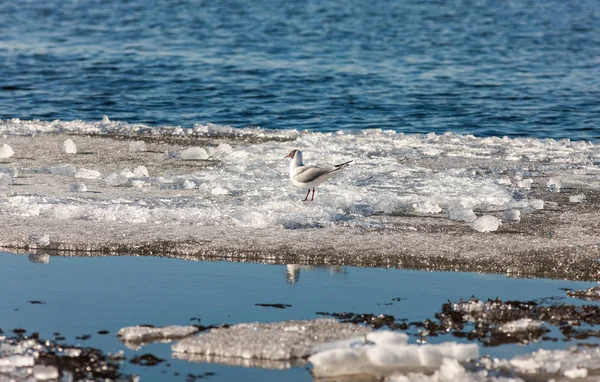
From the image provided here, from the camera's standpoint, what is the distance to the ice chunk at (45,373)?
18.1ft

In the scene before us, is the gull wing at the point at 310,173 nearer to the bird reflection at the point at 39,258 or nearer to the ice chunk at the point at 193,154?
the bird reflection at the point at 39,258

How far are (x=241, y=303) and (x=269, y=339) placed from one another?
0.90 metres

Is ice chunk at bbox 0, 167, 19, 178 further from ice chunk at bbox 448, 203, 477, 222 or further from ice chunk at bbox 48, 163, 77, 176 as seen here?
ice chunk at bbox 448, 203, 477, 222

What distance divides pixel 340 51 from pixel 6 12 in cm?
1696

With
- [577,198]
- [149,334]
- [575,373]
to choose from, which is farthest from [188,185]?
[575,373]

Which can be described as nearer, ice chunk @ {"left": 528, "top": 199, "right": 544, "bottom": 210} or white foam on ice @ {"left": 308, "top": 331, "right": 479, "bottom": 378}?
white foam on ice @ {"left": 308, "top": 331, "right": 479, "bottom": 378}

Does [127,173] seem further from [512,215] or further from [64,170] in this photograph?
[512,215]

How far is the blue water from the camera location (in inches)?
763

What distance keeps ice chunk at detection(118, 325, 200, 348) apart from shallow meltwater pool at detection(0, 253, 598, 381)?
0.07 m

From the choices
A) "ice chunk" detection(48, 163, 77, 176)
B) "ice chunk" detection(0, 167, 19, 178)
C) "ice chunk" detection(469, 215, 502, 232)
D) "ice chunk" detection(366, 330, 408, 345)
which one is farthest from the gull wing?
"ice chunk" detection(366, 330, 408, 345)

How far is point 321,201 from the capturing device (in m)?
9.79

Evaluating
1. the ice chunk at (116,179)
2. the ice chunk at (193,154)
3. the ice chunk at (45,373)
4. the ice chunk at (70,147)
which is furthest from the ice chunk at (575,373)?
the ice chunk at (70,147)

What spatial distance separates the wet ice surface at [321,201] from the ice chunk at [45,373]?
255 centimetres

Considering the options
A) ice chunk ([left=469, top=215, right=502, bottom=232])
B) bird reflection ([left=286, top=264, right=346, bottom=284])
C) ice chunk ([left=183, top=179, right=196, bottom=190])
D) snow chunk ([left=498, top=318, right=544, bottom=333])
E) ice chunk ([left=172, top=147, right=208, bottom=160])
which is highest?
ice chunk ([left=172, top=147, right=208, bottom=160])
